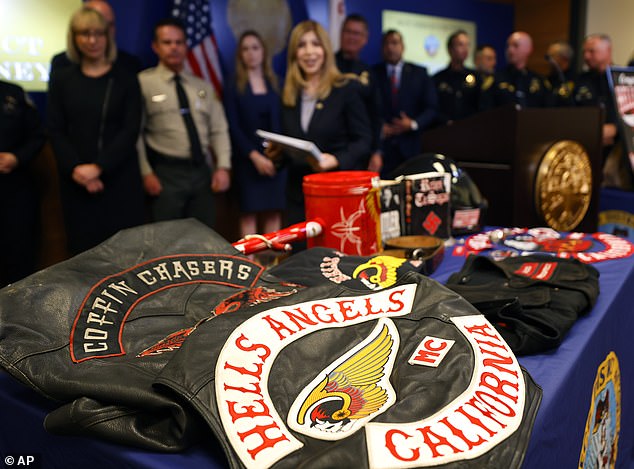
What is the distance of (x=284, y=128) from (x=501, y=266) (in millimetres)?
1631

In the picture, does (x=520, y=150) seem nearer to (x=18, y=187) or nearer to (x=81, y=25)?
(x=81, y=25)

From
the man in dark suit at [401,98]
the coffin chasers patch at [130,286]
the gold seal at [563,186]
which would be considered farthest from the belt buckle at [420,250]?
the man in dark suit at [401,98]

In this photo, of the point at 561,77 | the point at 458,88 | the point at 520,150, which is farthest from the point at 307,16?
the point at 520,150

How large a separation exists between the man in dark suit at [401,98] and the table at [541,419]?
3294 mm

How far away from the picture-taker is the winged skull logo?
2.18 ft

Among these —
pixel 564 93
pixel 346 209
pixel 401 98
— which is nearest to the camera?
pixel 346 209

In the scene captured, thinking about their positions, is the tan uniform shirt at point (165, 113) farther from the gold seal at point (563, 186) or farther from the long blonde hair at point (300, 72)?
the gold seal at point (563, 186)

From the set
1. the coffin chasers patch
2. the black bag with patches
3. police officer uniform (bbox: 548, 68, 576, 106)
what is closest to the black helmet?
the black bag with patches

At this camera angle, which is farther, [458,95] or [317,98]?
[458,95]

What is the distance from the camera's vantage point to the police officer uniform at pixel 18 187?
298 centimetres

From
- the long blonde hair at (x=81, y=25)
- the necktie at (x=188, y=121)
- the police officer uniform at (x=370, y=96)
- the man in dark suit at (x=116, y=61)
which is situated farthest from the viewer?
the police officer uniform at (x=370, y=96)

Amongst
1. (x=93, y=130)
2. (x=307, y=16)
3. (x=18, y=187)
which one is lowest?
(x=18, y=187)

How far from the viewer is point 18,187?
311cm

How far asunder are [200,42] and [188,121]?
53.2 inches
